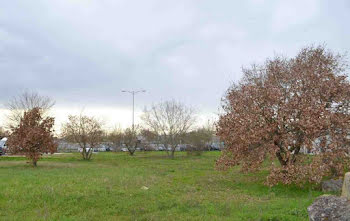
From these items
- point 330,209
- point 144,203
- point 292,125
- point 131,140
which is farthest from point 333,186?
point 131,140

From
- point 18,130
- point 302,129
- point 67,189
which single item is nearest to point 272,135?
point 302,129

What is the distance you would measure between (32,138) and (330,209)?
22547 millimetres

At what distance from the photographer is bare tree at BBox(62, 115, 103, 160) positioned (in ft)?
118

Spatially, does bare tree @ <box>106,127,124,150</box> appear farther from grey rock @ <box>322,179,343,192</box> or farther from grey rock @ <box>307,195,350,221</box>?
grey rock @ <box>307,195,350,221</box>

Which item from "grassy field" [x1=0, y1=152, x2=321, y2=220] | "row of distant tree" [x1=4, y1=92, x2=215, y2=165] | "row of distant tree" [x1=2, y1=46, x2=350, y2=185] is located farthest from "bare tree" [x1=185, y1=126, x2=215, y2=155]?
"grassy field" [x1=0, y1=152, x2=321, y2=220]

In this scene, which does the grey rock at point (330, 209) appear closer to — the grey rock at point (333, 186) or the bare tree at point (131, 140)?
the grey rock at point (333, 186)

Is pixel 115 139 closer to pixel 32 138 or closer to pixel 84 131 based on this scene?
pixel 84 131

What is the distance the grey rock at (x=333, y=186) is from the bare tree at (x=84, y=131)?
27.9 meters

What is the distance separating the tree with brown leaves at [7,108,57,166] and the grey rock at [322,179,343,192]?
20.0m

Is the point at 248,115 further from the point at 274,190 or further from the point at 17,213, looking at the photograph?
the point at 17,213

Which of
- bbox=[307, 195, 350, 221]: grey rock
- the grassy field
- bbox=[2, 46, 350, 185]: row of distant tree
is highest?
bbox=[2, 46, 350, 185]: row of distant tree

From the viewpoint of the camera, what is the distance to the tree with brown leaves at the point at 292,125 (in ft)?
39.0

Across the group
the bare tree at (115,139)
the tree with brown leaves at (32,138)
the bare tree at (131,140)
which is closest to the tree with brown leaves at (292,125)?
the tree with brown leaves at (32,138)

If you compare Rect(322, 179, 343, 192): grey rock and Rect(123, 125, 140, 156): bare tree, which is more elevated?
Rect(123, 125, 140, 156): bare tree
